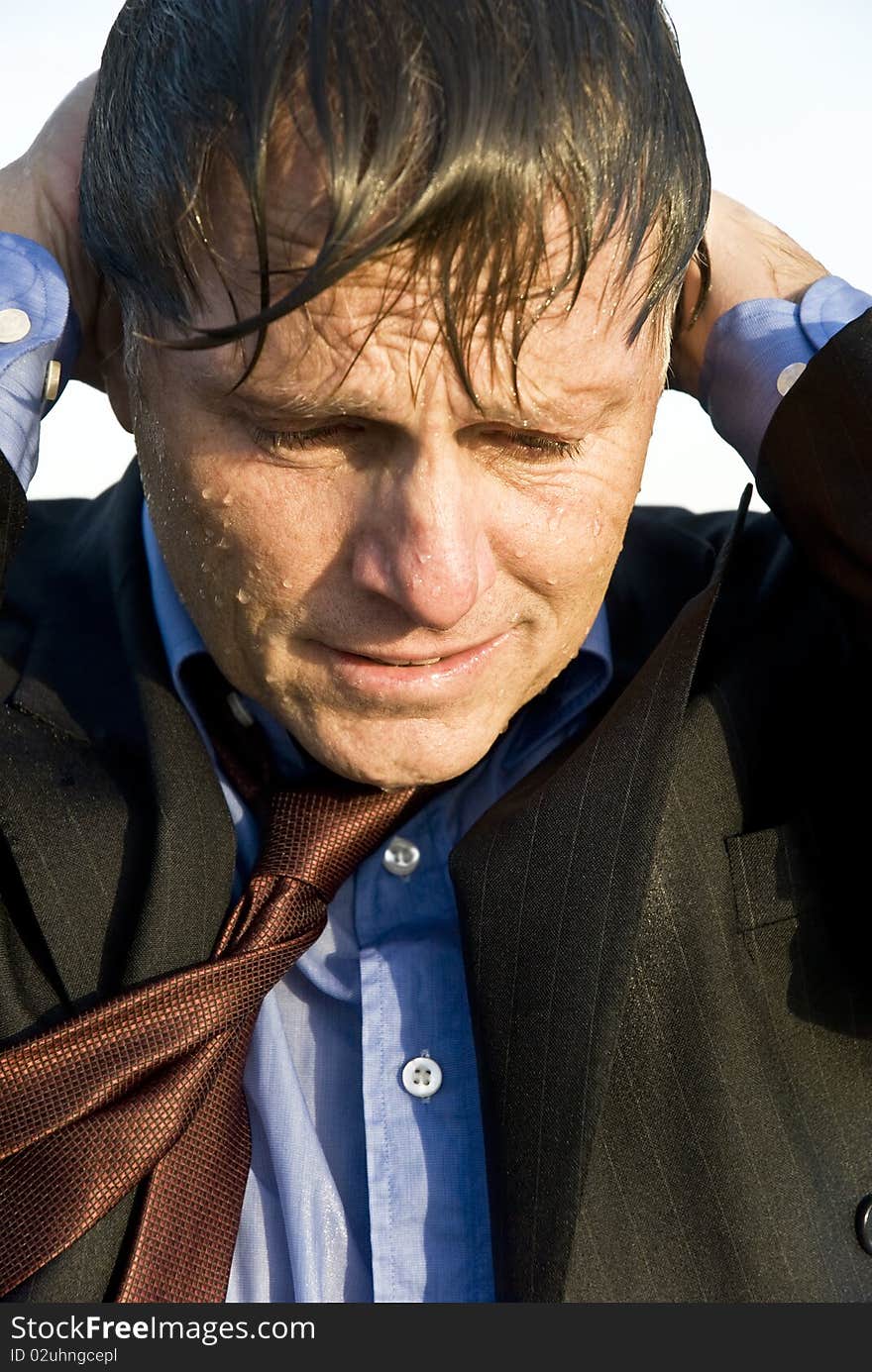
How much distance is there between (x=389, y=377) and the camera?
Result: 1.51 metres

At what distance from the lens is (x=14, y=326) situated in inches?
74.2

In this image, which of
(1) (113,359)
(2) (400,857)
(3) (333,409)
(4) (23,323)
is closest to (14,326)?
(4) (23,323)

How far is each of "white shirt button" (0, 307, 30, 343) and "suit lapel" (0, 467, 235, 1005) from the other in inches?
14.4

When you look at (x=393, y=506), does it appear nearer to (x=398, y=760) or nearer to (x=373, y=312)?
(x=373, y=312)

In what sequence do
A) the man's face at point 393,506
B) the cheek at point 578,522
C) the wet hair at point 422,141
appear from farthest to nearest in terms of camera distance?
the cheek at point 578,522
the man's face at point 393,506
the wet hair at point 422,141

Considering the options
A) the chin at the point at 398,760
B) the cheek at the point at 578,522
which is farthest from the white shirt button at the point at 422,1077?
the cheek at the point at 578,522

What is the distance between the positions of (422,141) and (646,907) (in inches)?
35.4

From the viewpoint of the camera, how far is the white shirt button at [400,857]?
6.25 feet

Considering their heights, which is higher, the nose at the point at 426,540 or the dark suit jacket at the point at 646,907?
the nose at the point at 426,540

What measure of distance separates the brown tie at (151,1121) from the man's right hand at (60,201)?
874 mm

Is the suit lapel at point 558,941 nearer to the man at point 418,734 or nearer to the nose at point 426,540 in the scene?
the man at point 418,734

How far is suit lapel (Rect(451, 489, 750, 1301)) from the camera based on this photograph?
1.58 m

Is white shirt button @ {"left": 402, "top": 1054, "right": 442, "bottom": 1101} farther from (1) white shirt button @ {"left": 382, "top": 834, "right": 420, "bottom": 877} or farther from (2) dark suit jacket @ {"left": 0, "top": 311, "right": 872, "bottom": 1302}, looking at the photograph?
(1) white shirt button @ {"left": 382, "top": 834, "right": 420, "bottom": 877}

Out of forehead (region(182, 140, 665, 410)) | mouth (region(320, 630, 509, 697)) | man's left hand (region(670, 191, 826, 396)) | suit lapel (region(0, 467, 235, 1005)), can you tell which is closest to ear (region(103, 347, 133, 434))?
suit lapel (region(0, 467, 235, 1005))
